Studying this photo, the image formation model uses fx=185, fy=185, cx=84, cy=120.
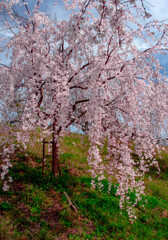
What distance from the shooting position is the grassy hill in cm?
502

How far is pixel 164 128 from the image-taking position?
8.85 metres

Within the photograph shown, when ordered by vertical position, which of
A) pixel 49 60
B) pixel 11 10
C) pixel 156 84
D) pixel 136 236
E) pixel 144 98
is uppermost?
pixel 11 10

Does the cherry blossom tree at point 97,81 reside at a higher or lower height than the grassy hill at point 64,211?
higher

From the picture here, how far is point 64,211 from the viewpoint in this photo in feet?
18.8

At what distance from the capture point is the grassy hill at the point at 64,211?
5.02m

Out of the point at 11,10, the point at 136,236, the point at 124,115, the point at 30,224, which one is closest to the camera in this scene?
the point at 30,224

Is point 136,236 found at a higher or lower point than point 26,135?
lower

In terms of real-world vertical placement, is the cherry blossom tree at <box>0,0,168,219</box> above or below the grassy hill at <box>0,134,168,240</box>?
above

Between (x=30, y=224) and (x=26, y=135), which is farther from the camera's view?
(x=26, y=135)

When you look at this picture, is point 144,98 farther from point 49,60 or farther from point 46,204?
point 46,204

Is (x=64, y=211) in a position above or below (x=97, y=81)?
below

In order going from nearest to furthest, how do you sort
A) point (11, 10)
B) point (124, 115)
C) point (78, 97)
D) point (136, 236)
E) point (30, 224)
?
point (30, 224) < point (136, 236) < point (11, 10) < point (124, 115) < point (78, 97)

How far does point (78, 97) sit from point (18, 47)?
3.38 m

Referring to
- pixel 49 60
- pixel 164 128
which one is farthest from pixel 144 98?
pixel 49 60
